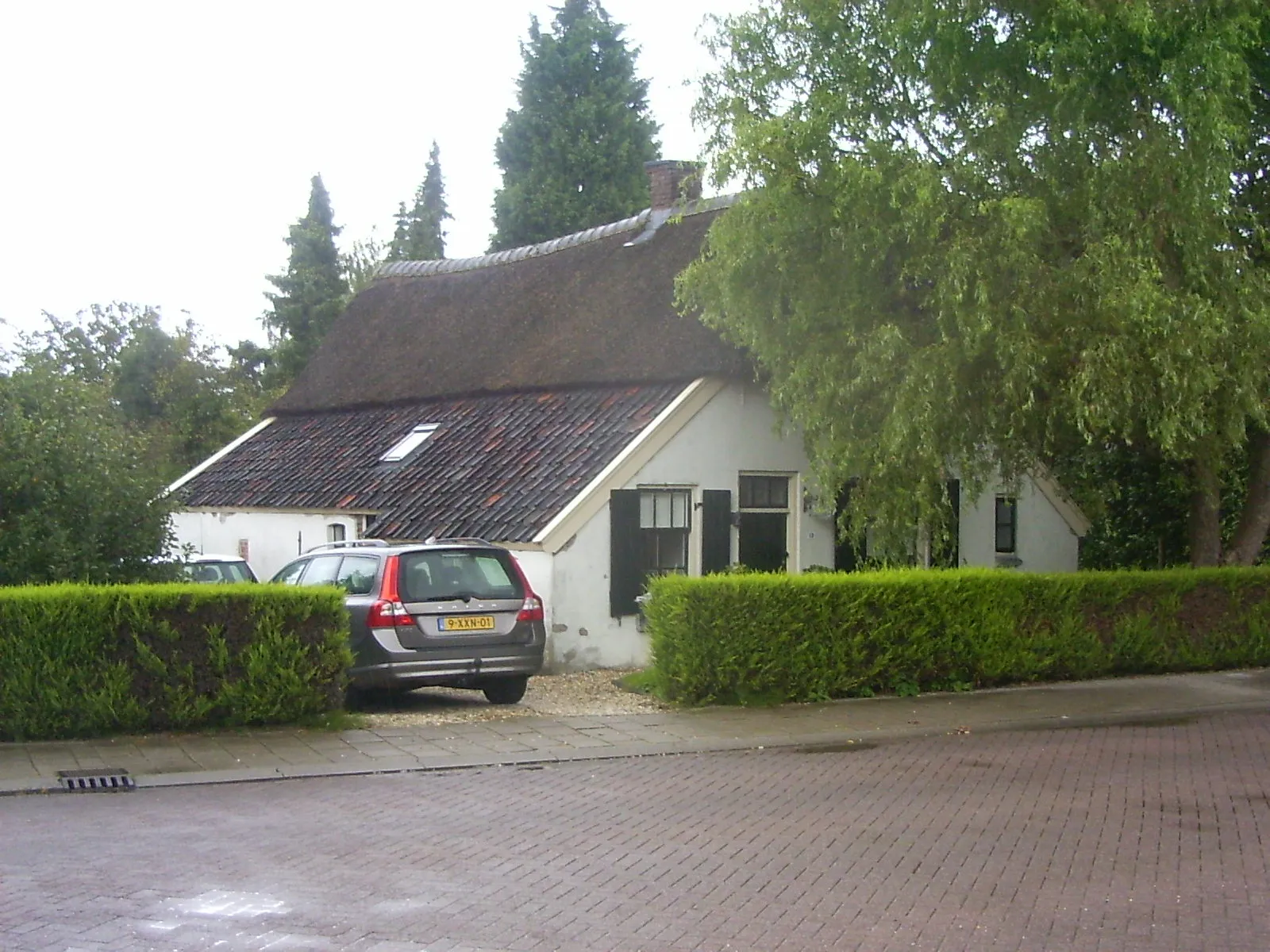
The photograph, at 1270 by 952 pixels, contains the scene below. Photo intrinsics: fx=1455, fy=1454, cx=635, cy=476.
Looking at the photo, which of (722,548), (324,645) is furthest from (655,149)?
(324,645)

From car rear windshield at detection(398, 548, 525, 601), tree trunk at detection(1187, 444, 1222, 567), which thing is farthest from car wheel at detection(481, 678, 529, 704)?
tree trunk at detection(1187, 444, 1222, 567)

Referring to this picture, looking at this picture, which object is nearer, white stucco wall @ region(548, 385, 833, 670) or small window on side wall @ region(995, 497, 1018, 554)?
white stucco wall @ region(548, 385, 833, 670)

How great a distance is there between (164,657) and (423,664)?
8.13ft

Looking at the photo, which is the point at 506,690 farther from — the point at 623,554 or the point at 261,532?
the point at 261,532

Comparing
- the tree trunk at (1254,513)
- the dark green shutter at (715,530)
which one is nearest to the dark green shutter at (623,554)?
the dark green shutter at (715,530)

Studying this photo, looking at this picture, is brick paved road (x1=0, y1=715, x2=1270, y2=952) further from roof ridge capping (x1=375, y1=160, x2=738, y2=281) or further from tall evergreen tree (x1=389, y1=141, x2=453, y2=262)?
tall evergreen tree (x1=389, y1=141, x2=453, y2=262)

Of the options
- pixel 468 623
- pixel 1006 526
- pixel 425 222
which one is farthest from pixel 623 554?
pixel 425 222

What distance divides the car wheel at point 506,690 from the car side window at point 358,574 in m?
1.57

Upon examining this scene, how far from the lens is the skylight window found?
73.4 feet

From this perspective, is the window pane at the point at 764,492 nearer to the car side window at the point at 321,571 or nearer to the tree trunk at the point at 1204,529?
the tree trunk at the point at 1204,529

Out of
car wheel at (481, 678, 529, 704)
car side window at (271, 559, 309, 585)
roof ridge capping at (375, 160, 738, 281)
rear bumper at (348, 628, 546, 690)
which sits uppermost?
roof ridge capping at (375, 160, 738, 281)

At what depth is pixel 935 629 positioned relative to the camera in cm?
1566

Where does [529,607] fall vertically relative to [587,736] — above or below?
above

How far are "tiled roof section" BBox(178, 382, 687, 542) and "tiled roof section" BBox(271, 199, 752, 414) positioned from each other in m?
0.33
